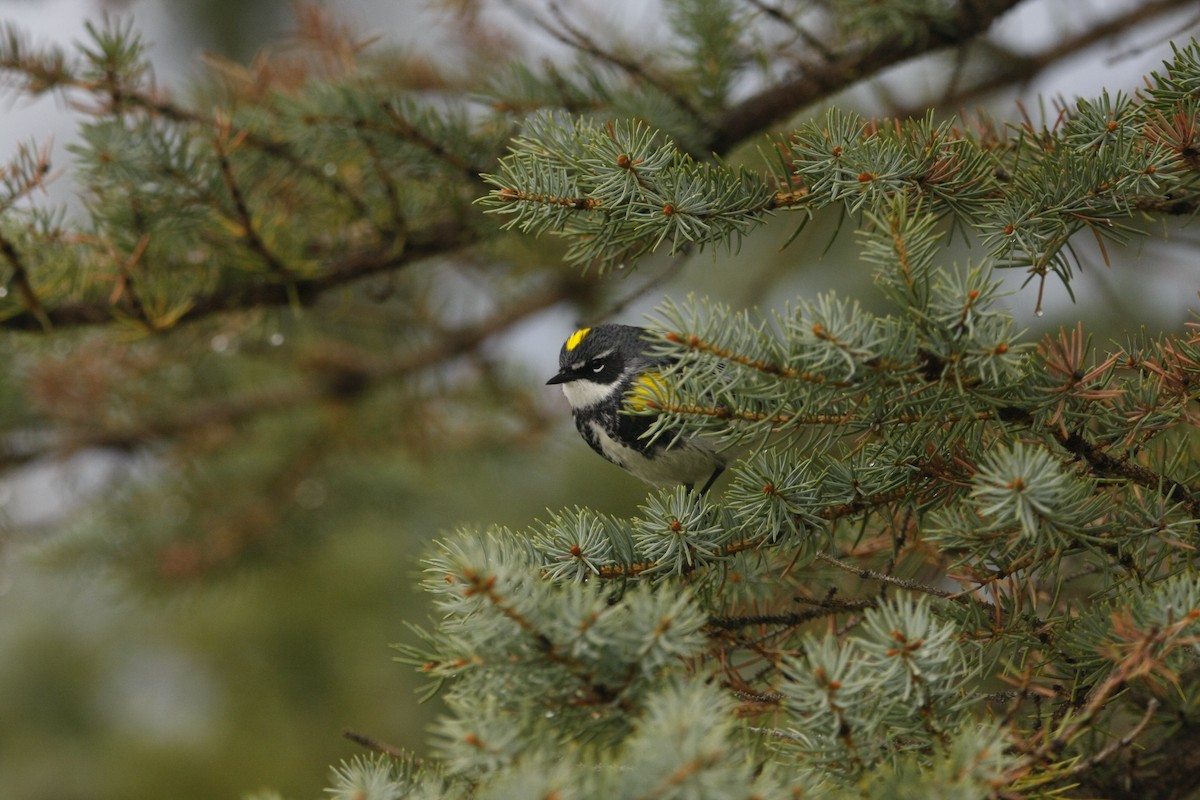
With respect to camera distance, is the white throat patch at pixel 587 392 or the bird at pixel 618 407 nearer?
the bird at pixel 618 407

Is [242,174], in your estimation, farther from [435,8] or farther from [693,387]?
[693,387]

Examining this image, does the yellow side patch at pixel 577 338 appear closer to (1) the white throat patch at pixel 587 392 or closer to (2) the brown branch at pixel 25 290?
(1) the white throat patch at pixel 587 392

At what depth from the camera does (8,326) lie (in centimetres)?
243

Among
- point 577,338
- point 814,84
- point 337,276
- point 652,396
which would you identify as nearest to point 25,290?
point 337,276

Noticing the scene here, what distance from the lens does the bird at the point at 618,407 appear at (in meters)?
2.44

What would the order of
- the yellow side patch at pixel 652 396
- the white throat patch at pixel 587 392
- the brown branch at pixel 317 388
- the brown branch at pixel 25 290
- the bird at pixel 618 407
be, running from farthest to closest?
the brown branch at pixel 317 388, the white throat patch at pixel 587 392, the bird at pixel 618 407, the brown branch at pixel 25 290, the yellow side patch at pixel 652 396

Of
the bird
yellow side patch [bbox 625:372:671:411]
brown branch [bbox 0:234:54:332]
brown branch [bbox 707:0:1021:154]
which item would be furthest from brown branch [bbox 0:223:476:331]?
yellow side patch [bbox 625:372:671:411]

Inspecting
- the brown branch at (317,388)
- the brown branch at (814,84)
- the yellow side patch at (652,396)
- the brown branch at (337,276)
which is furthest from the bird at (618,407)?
the brown branch at (317,388)

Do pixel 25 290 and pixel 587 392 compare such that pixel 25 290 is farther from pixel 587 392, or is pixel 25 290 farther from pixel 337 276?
pixel 587 392

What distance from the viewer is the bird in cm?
244

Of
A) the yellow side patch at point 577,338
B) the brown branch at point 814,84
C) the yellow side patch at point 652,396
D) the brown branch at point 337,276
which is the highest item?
the brown branch at point 814,84

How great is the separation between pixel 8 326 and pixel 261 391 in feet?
5.85

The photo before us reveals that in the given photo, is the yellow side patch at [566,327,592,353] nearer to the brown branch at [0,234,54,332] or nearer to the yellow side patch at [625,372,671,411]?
the yellow side patch at [625,372,671,411]

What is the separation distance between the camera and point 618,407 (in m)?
2.44
